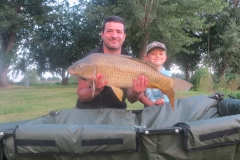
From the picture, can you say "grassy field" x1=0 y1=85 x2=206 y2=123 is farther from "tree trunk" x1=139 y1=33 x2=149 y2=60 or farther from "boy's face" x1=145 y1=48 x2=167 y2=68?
"tree trunk" x1=139 y1=33 x2=149 y2=60

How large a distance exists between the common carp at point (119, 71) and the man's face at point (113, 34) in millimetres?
333

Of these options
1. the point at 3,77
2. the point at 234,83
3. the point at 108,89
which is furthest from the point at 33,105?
the point at 3,77

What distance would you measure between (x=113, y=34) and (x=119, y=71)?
0.45 m

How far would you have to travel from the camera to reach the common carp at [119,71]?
1.78 meters

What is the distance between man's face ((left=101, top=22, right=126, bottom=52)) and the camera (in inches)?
83.0

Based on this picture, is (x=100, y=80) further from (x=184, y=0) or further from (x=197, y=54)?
(x=197, y=54)

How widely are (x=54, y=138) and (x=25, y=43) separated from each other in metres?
20.2

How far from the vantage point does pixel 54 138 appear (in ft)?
4.61

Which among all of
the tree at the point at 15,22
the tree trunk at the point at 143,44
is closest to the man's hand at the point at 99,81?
the tree trunk at the point at 143,44

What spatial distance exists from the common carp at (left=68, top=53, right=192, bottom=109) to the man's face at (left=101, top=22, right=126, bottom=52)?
33 centimetres

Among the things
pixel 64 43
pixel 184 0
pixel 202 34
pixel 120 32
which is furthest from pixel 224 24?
pixel 120 32

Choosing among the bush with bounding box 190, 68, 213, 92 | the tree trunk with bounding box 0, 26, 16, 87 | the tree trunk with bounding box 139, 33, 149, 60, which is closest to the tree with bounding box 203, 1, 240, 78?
A: the tree trunk with bounding box 139, 33, 149, 60

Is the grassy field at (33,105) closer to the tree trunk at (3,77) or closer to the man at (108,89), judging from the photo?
the man at (108,89)

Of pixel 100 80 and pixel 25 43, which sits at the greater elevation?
pixel 25 43
